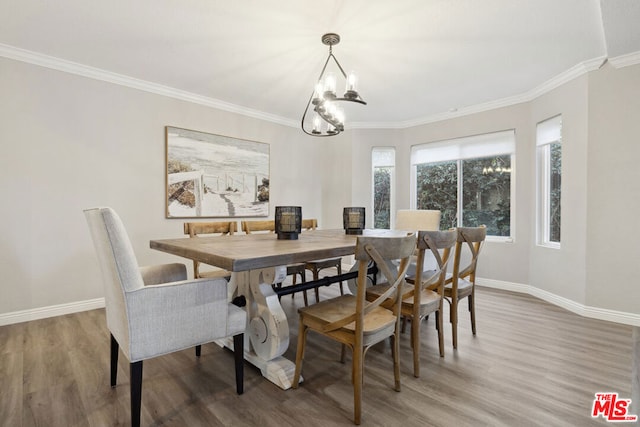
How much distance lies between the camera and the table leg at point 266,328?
1830 mm

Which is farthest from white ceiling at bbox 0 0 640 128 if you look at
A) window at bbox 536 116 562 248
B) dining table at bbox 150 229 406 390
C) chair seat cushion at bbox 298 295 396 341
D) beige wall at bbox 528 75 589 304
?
chair seat cushion at bbox 298 295 396 341

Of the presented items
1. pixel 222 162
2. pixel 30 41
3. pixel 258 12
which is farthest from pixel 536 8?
pixel 30 41

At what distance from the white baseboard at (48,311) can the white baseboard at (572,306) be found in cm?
488

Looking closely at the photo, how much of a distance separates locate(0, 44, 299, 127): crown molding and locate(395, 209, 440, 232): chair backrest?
2.61 metres

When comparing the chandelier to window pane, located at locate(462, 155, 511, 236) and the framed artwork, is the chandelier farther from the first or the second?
window pane, located at locate(462, 155, 511, 236)

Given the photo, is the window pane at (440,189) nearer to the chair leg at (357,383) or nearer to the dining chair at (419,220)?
the dining chair at (419,220)

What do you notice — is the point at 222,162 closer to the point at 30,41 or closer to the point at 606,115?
the point at 30,41

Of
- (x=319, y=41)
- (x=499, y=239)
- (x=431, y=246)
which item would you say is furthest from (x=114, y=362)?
(x=499, y=239)

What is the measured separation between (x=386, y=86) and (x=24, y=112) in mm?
3719

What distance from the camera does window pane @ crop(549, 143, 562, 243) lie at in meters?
3.54

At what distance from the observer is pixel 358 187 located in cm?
511

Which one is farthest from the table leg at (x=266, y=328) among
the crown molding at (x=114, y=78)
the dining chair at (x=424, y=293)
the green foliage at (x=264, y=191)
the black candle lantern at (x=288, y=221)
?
the crown molding at (x=114, y=78)

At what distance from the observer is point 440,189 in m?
4.76

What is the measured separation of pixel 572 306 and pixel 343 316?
2982 mm
